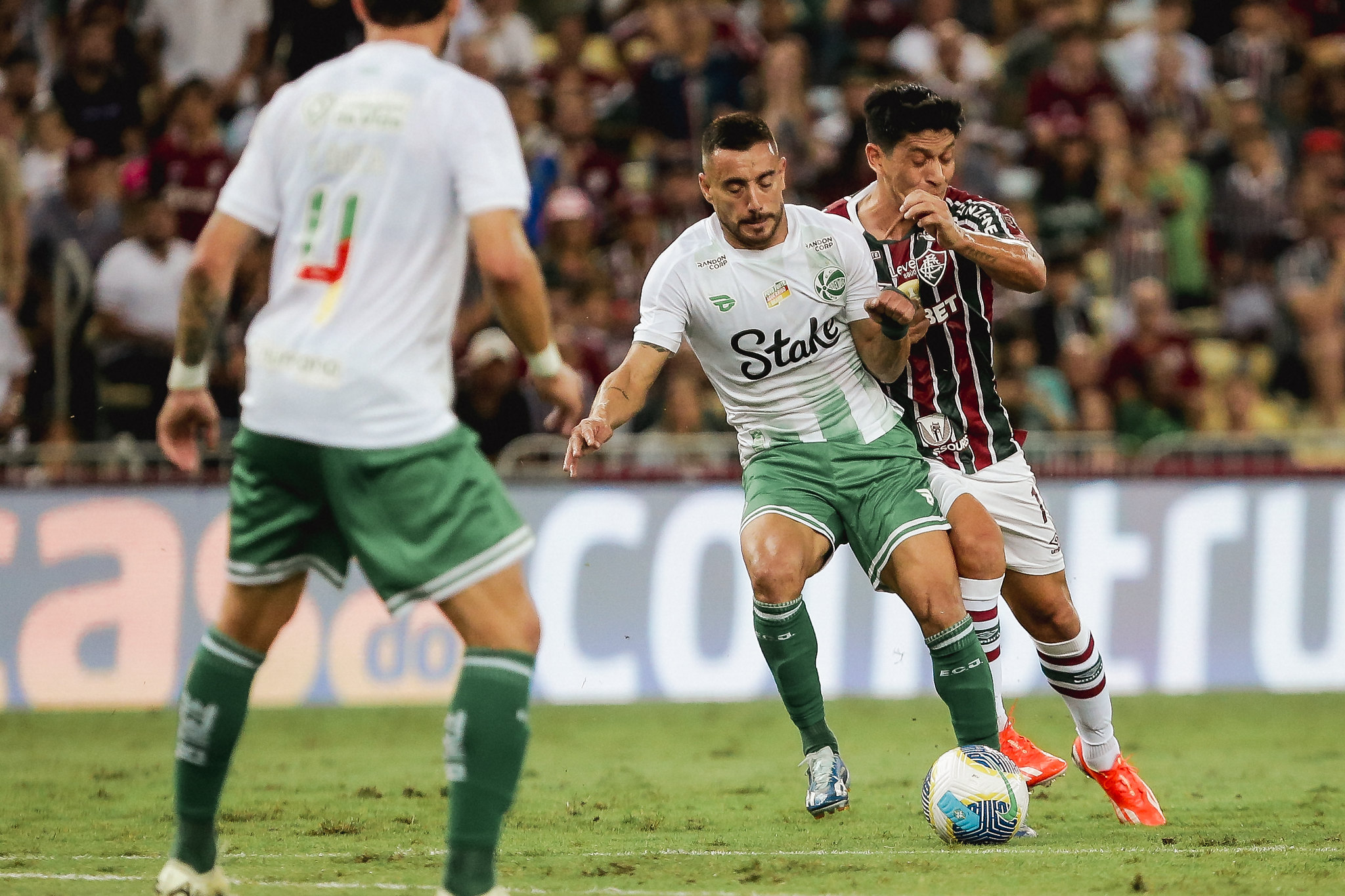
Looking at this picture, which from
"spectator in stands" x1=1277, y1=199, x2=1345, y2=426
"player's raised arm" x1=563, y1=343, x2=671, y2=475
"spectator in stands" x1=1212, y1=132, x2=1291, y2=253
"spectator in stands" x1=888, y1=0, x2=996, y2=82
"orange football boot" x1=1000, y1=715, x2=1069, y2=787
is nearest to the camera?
"player's raised arm" x1=563, y1=343, x2=671, y2=475

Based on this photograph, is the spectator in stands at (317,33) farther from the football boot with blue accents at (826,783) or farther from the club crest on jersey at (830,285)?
the football boot with blue accents at (826,783)

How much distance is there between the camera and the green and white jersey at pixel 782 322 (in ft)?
21.3

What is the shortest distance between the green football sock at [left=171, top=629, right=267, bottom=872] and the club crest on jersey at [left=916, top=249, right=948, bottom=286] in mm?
3144

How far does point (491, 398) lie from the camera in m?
11.5

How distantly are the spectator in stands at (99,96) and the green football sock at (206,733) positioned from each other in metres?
9.68

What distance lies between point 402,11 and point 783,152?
31.8ft

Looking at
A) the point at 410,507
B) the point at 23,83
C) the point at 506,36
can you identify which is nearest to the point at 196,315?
the point at 410,507

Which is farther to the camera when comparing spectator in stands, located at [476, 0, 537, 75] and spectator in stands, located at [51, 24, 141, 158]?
spectator in stands, located at [476, 0, 537, 75]

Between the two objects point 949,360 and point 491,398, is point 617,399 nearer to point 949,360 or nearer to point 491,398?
point 949,360

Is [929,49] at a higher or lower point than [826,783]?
higher

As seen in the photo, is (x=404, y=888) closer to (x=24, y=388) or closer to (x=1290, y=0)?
(x=24, y=388)

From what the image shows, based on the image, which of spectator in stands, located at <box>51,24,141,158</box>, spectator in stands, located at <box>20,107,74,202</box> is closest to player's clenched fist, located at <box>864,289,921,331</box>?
spectator in stands, located at <box>20,107,74,202</box>

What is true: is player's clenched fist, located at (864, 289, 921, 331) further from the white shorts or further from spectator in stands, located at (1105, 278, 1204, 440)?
spectator in stands, located at (1105, 278, 1204, 440)

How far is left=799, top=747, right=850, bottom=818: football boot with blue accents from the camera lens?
6.30 m
